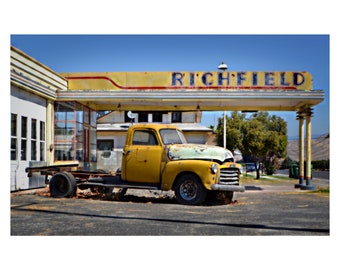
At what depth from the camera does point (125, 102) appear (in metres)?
12.3

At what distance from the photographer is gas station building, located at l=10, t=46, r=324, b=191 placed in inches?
443

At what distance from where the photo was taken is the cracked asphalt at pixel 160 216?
699cm

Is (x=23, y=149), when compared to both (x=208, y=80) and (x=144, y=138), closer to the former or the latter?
(x=144, y=138)

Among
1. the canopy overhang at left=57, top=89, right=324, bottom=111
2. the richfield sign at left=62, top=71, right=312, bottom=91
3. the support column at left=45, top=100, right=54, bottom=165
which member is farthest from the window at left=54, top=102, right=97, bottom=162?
the richfield sign at left=62, top=71, right=312, bottom=91

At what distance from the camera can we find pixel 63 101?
12352mm

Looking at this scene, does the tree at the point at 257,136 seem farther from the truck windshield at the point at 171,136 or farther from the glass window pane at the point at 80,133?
the glass window pane at the point at 80,133

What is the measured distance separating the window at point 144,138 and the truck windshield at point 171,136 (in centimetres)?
20

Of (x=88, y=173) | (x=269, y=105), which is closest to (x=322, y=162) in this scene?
(x=269, y=105)

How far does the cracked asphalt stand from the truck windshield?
3.85 ft

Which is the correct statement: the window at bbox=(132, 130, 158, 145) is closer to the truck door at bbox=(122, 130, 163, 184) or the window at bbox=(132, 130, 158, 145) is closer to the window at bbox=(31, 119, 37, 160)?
the truck door at bbox=(122, 130, 163, 184)

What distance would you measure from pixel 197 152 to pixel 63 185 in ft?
11.0

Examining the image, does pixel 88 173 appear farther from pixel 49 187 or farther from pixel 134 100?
pixel 134 100

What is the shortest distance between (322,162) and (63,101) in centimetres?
705

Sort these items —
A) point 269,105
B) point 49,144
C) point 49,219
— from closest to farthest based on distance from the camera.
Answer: point 49,219 → point 49,144 → point 269,105
